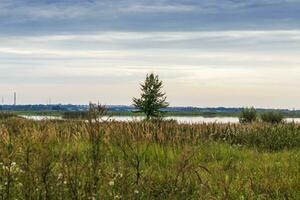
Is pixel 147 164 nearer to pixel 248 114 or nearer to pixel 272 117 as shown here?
pixel 248 114

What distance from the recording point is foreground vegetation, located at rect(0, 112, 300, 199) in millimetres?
6391

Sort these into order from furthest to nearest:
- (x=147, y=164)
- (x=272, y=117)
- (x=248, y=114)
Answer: (x=272, y=117), (x=248, y=114), (x=147, y=164)

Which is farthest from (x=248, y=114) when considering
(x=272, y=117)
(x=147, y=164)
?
(x=147, y=164)

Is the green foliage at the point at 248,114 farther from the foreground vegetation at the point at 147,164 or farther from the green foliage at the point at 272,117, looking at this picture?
the foreground vegetation at the point at 147,164

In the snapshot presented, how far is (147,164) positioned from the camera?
43.7ft

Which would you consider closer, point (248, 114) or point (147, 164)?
point (147, 164)

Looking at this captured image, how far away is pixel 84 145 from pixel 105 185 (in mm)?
9274

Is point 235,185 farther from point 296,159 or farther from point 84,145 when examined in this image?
point 84,145

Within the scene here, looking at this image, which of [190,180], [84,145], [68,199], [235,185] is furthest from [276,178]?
[84,145]

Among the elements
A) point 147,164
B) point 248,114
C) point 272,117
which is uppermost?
point 248,114

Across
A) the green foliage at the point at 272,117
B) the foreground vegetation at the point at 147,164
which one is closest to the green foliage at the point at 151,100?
the green foliage at the point at 272,117

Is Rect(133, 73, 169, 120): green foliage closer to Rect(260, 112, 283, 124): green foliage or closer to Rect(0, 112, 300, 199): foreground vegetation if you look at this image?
Rect(260, 112, 283, 124): green foliage

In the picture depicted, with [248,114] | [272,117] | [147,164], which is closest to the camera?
[147,164]

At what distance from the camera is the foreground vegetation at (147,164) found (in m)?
6.39
